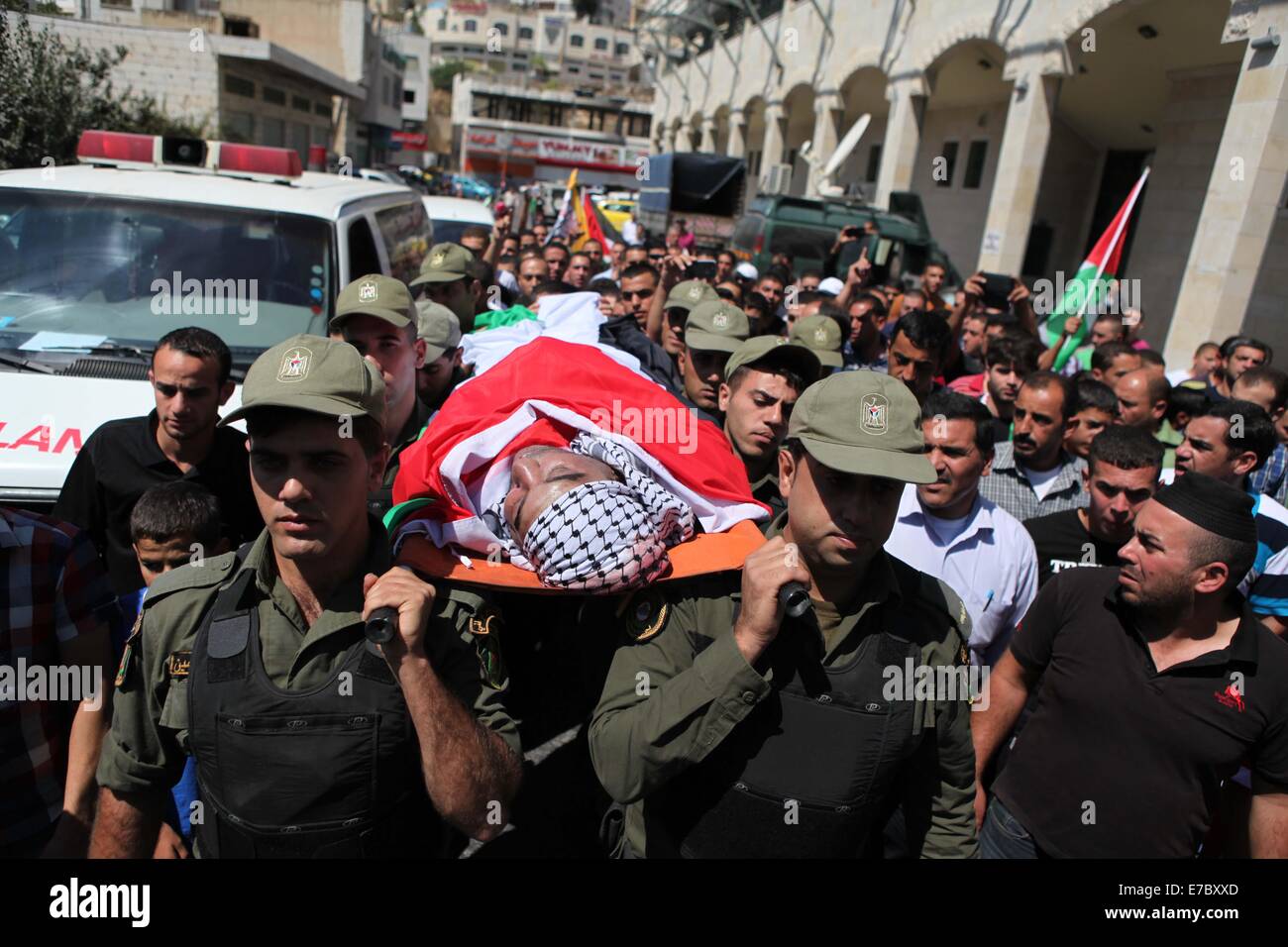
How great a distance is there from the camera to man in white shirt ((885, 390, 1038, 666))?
317 centimetres

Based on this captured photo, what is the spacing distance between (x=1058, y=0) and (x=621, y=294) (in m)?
11.8

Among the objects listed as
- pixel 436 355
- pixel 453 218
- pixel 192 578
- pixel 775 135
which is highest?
pixel 775 135

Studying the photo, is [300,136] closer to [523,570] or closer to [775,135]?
[775,135]

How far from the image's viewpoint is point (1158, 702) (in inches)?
96.0

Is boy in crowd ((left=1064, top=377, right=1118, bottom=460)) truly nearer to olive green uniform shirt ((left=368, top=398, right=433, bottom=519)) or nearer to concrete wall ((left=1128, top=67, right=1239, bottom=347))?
olive green uniform shirt ((left=368, top=398, right=433, bottom=519))

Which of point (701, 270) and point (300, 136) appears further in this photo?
point (300, 136)

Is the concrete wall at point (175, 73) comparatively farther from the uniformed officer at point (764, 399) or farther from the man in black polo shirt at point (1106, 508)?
the man in black polo shirt at point (1106, 508)

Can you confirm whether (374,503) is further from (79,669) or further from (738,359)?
(738,359)

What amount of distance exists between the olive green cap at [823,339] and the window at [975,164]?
19.9 m

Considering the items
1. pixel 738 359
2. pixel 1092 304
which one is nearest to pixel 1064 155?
pixel 1092 304

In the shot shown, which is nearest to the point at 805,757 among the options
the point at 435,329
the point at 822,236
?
the point at 435,329

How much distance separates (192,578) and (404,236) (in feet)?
16.2

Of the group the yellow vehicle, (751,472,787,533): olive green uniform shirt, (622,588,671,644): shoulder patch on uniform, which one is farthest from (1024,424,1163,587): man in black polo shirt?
the yellow vehicle

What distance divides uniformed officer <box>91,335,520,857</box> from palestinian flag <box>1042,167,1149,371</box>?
706 cm
